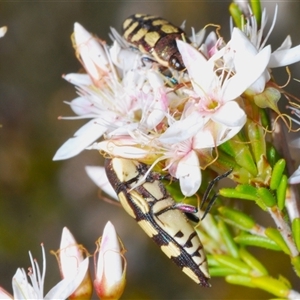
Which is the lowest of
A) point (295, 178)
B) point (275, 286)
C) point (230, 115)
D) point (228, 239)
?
point (275, 286)

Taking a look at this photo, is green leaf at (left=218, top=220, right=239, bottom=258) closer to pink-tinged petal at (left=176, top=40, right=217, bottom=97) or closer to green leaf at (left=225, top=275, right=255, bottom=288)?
green leaf at (left=225, top=275, right=255, bottom=288)

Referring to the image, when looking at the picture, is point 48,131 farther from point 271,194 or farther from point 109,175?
point 271,194

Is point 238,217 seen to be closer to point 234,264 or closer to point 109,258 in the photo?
point 234,264

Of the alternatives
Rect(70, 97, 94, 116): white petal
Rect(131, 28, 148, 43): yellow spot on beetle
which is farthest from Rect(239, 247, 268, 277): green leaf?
Rect(131, 28, 148, 43): yellow spot on beetle

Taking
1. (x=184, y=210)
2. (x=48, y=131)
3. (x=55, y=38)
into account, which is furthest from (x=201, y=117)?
(x=55, y=38)

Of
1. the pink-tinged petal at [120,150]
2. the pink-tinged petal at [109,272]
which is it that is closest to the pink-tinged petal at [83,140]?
the pink-tinged petal at [120,150]

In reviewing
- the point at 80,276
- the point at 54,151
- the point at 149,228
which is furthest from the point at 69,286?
the point at 54,151
